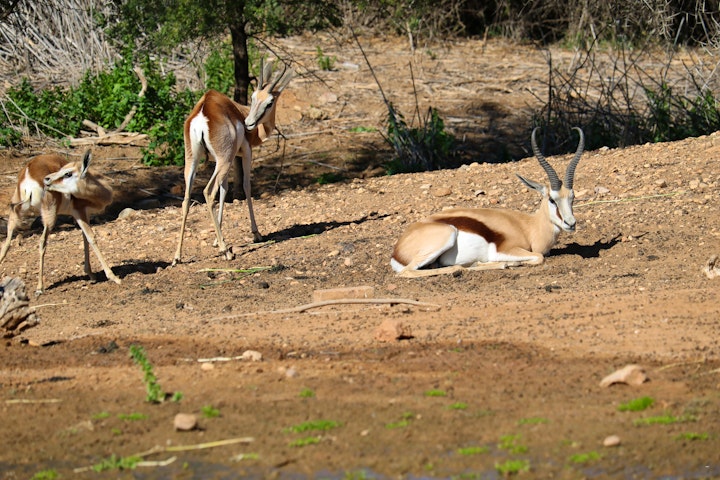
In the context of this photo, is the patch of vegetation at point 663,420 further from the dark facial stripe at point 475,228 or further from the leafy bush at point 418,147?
the leafy bush at point 418,147

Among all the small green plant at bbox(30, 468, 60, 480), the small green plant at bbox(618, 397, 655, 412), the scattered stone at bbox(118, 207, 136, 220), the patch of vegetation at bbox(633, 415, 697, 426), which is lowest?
the scattered stone at bbox(118, 207, 136, 220)

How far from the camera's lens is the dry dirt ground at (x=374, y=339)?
4.71m

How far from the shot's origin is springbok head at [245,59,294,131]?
1117 cm

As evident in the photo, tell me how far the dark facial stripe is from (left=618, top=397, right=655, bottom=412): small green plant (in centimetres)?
431

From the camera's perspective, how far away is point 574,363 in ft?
19.6

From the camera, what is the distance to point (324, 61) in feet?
61.2

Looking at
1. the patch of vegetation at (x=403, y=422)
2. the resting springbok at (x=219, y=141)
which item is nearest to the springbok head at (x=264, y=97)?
the resting springbok at (x=219, y=141)

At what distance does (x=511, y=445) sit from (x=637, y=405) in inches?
32.6

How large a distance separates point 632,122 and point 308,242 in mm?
Result: 5226

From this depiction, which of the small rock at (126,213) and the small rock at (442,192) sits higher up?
the small rock at (442,192)

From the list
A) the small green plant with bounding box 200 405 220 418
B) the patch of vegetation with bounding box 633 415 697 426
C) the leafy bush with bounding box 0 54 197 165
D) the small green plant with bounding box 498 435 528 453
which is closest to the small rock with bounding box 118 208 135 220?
the leafy bush with bounding box 0 54 197 165

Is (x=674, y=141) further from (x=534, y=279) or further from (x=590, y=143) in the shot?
(x=534, y=279)

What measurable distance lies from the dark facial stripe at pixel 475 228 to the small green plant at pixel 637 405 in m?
4.31

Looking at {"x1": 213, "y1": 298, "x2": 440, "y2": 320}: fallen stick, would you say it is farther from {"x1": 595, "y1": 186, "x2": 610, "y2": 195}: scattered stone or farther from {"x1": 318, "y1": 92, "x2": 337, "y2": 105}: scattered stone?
{"x1": 318, "y1": 92, "x2": 337, "y2": 105}: scattered stone
